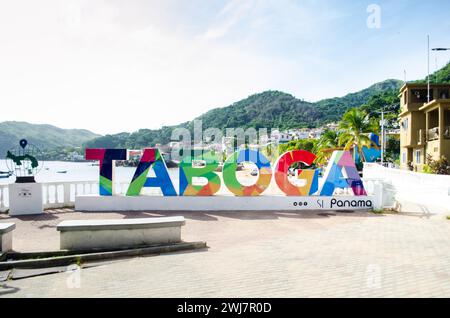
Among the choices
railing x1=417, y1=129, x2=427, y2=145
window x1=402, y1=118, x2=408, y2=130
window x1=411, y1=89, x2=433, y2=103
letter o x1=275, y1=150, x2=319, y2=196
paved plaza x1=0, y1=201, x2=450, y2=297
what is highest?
window x1=411, y1=89, x2=433, y2=103

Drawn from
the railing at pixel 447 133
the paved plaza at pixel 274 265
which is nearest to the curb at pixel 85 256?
the paved plaza at pixel 274 265

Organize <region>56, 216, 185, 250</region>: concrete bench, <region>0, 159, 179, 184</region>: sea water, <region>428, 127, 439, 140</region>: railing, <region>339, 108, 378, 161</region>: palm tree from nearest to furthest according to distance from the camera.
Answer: <region>56, 216, 185, 250</region>: concrete bench, <region>428, 127, 439, 140</region>: railing, <region>0, 159, 179, 184</region>: sea water, <region>339, 108, 378, 161</region>: palm tree

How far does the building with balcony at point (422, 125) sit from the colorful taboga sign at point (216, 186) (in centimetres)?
1675

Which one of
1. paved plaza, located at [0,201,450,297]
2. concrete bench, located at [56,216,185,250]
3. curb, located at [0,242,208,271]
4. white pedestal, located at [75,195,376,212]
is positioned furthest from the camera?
white pedestal, located at [75,195,376,212]

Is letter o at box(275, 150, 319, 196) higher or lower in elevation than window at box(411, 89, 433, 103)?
lower

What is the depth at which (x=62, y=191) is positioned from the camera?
13.8 metres

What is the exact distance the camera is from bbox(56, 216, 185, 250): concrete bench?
725 centimetres

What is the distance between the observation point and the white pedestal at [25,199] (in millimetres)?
11914

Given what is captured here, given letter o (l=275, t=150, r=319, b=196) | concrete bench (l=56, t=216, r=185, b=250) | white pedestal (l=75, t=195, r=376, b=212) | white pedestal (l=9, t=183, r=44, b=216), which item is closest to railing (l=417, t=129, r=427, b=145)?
white pedestal (l=75, t=195, r=376, b=212)

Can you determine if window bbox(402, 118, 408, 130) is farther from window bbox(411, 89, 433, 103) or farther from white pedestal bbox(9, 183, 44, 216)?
white pedestal bbox(9, 183, 44, 216)

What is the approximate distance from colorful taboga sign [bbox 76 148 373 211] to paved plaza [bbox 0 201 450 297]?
2.56m

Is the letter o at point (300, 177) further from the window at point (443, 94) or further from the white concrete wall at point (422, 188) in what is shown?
the window at point (443, 94)

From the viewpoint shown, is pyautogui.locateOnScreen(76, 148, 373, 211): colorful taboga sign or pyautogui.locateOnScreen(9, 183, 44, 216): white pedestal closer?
pyautogui.locateOnScreen(9, 183, 44, 216): white pedestal

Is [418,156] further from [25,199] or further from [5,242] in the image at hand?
[5,242]
